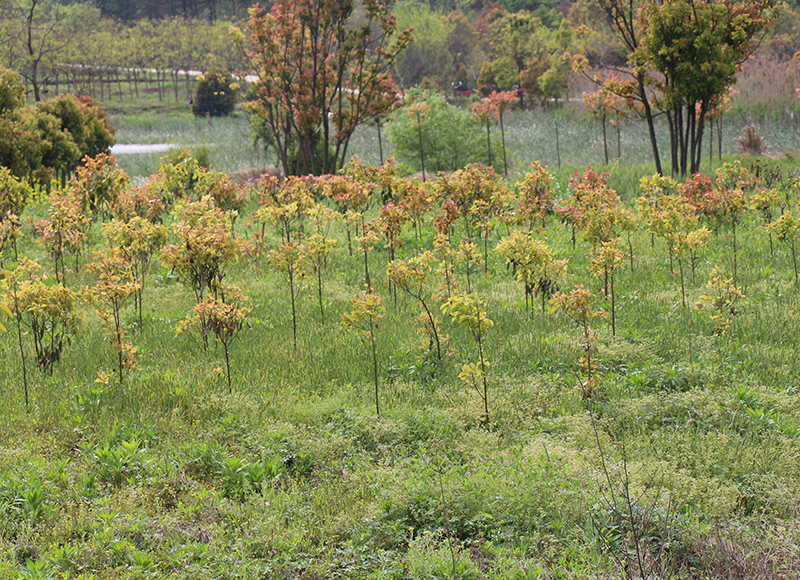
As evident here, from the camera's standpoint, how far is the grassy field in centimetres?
350

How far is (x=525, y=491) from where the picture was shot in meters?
3.83

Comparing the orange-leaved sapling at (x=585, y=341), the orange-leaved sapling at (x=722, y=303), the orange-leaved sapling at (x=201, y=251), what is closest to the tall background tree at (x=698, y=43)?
the orange-leaved sapling at (x=722, y=303)

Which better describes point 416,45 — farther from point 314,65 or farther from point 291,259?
point 291,259

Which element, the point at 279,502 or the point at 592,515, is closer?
the point at 592,515

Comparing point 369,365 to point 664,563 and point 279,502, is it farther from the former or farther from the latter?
point 664,563

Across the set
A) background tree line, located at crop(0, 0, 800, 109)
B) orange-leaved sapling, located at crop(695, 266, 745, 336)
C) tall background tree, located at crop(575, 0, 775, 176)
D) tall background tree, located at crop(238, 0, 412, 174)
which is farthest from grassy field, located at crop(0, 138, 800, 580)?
background tree line, located at crop(0, 0, 800, 109)

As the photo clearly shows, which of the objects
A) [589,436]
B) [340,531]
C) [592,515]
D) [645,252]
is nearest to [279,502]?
[340,531]

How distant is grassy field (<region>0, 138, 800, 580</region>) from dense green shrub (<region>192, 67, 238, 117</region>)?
3117 cm

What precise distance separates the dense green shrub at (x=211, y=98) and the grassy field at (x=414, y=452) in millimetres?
31172

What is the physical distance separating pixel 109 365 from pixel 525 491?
155 inches

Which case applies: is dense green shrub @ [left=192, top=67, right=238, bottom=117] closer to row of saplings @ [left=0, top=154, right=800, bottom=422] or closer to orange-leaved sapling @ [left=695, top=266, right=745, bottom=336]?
row of saplings @ [left=0, top=154, right=800, bottom=422]

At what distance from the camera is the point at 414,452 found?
455 cm

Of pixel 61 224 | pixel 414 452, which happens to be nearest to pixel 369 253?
pixel 61 224

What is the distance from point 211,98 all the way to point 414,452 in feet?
117
